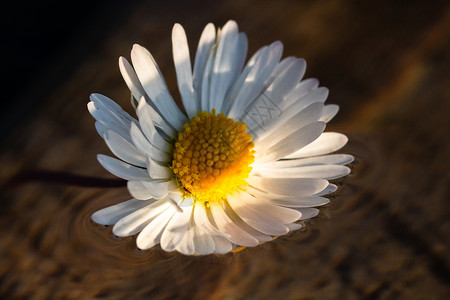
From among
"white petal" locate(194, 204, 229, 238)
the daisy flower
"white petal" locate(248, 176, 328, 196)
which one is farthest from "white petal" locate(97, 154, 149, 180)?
"white petal" locate(248, 176, 328, 196)

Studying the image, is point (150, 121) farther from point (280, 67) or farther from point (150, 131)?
point (280, 67)

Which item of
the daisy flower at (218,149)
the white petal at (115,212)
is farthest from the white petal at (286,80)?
the white petal at (115,212)

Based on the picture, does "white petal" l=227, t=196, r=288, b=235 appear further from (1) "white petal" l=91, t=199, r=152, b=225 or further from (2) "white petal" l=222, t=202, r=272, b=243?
(1) "white petal" l=91, t=199, r=152, b=225

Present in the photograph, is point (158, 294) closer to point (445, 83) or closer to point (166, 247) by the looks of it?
point (166, 247)

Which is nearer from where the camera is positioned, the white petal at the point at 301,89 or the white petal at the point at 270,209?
the white petal at the point at 270,209

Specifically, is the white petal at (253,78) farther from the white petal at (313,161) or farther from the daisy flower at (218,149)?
the white petal at (313,161)

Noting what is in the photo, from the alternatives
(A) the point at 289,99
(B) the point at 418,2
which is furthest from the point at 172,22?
(B) the point at 418,2
